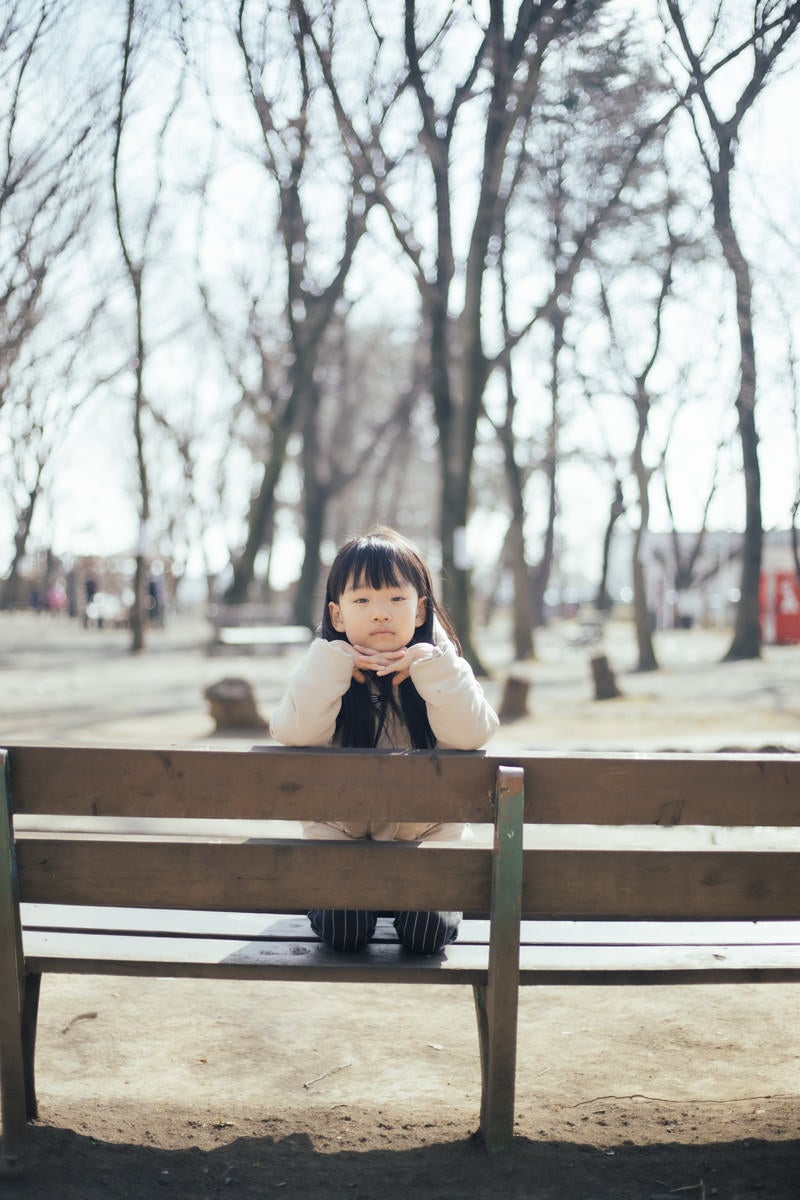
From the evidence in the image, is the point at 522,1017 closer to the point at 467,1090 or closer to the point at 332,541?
the point at 467,1090

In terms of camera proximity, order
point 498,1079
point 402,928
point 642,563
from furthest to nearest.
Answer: point 642,563 → point 402,928 → point 498,1079

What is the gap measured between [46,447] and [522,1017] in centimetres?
3679

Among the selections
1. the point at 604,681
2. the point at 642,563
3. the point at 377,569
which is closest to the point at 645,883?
the point at 377,569

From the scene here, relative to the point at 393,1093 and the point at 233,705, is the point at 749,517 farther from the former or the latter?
the point at 393,1093

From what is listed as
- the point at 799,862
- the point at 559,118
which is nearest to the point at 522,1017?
the point at 799,862

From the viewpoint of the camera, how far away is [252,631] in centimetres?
2155

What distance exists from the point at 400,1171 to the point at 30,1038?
2.85 ft

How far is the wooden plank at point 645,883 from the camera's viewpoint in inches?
104

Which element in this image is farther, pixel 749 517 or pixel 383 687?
pixel 749 517

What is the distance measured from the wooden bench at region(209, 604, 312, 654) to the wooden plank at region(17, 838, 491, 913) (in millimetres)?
17827

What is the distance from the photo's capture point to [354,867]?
8.69 ft

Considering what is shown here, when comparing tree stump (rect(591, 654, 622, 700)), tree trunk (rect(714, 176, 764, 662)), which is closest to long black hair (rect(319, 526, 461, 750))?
tree stump (rect(591, 654, 622, 700))

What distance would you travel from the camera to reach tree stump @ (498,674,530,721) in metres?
13.1

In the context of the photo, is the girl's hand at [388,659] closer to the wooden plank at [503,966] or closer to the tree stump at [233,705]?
the wooden plank at [503,966]
